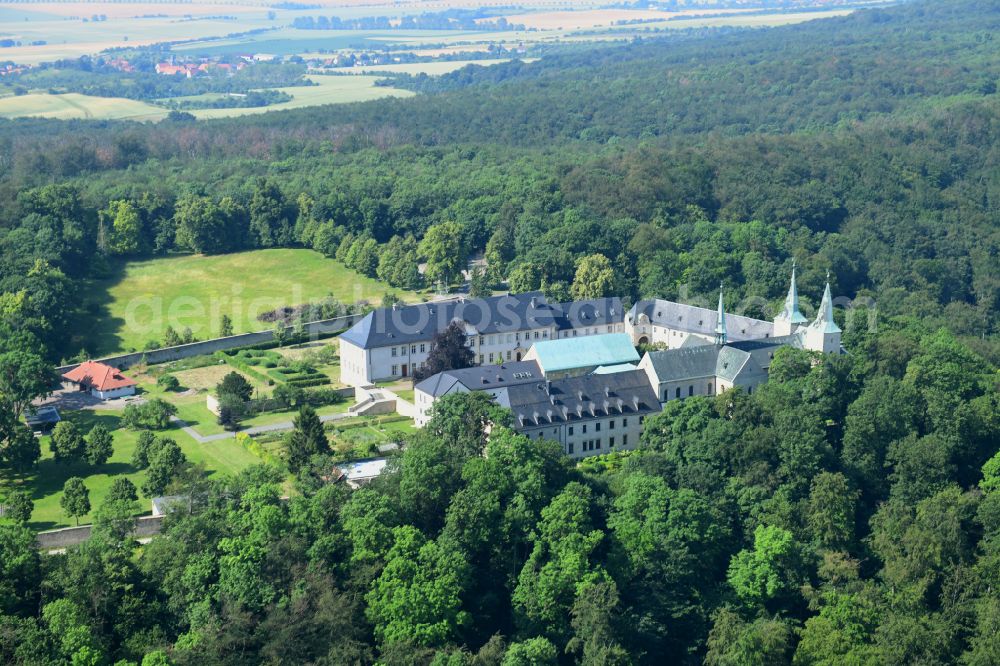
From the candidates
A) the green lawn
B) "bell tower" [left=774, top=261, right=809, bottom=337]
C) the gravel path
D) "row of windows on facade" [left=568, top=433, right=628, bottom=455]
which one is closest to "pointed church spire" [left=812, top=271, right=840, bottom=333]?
"bell tower" [left=774, top=261, right=809, bottom=337]

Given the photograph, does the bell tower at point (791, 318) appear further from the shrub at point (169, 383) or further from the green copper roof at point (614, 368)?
the shrub at point (169, 383)

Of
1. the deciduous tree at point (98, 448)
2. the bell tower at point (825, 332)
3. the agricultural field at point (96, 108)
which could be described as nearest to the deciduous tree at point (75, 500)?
the deciduous tree at point (98, 448)

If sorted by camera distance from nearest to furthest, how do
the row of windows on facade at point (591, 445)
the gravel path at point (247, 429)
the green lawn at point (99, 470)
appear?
the green lawn at point (99, 470) < the row of windows on facade at point (591, 445) < the gravel path at point (247, 429)

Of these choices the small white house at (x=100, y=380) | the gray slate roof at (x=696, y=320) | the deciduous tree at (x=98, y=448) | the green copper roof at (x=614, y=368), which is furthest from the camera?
the gray slate roof at (x=696, y=320)

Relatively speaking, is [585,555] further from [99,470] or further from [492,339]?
[492,339]

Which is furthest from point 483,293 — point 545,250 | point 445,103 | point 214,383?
point 445,103

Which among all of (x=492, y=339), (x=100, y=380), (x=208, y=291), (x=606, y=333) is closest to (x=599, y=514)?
(x=606, y=333)

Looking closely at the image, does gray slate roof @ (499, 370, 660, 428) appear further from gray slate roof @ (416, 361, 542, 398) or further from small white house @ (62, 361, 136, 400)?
small white house @ (62, 361, 136, 400)
